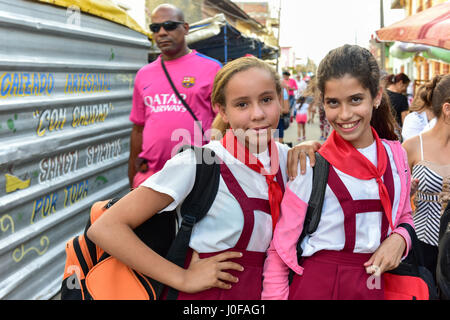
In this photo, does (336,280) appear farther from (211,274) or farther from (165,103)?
(165,103)

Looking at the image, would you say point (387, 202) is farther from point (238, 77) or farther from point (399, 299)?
point (238, 77)

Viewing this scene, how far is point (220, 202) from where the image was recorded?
1.71 meters

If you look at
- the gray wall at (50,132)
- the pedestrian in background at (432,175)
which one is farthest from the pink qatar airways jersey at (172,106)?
the pedestrian in background at (432,175)

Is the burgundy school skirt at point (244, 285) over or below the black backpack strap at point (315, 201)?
below

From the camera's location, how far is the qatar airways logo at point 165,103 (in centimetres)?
347

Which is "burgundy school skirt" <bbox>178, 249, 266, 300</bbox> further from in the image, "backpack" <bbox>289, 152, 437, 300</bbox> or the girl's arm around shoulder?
the girl's arm around shoulder

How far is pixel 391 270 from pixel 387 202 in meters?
0.30

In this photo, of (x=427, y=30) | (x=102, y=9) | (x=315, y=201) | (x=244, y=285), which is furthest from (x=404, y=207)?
(x=102, y=9)

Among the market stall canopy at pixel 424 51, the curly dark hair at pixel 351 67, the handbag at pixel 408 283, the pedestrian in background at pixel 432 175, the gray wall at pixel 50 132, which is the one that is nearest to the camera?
the handbag at pixel 408 283

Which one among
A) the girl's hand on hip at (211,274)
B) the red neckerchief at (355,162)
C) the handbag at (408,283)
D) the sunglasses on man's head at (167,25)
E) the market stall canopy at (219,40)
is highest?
the market stall canopy at (219,40)

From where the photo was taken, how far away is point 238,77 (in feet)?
6.12

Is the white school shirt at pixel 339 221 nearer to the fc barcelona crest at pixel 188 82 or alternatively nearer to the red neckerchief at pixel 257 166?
the red neckerchief at pixel 257 166

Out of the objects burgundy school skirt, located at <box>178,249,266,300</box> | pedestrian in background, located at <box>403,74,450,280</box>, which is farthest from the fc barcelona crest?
burgundy school skirt, located at <box>178,249,266,300</box>
